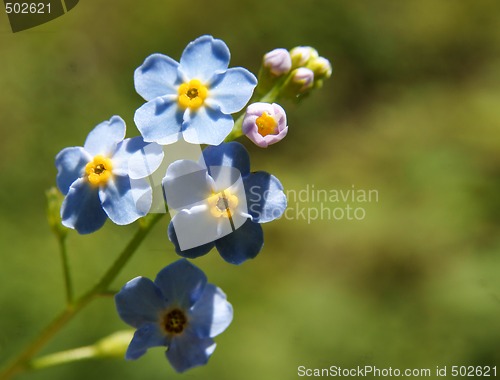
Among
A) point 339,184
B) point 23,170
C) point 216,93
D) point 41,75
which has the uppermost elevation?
point 216,93

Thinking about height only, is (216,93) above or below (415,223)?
above

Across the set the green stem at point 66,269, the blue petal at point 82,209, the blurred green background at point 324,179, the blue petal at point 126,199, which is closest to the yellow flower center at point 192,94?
the blue petal at point 126,199

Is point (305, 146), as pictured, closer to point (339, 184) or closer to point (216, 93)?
point (339, 184)

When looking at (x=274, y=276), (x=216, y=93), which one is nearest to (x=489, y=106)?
(x=274, y=276)

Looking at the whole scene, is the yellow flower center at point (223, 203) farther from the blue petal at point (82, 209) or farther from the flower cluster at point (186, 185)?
the blue petal at point (82, 209)

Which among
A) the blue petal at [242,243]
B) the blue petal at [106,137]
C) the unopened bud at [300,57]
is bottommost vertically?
the blue petal at [242,243]
